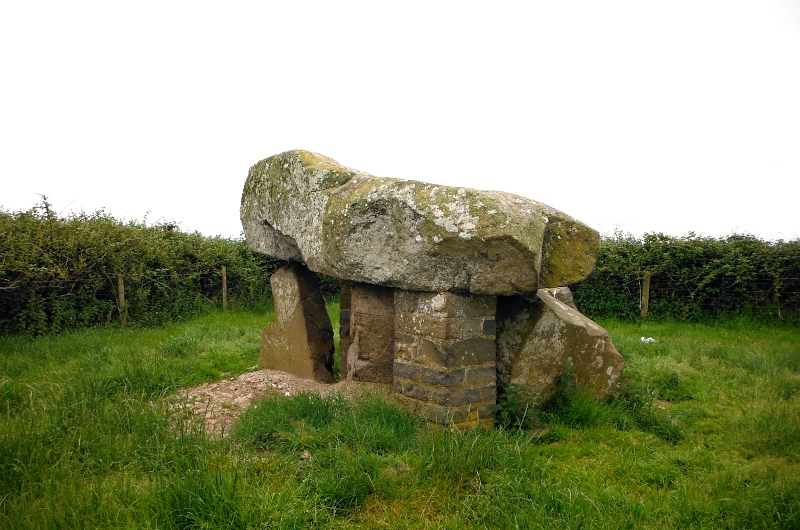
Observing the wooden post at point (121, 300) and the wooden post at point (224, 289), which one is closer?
the wooden post at point (121, 300)

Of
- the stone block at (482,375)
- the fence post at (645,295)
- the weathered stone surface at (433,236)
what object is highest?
the weathered stone surface at (433,236)

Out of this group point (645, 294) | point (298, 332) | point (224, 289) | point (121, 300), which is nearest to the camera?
point (298, 332)

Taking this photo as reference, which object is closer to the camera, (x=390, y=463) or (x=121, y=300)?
(x=390, y=463)

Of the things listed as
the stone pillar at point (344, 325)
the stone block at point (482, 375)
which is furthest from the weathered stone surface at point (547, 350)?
the stone pillar at point (344, 325)

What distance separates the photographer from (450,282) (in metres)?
4.93

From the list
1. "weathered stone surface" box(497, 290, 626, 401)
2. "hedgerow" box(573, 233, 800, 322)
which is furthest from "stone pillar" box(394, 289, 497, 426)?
"hedgerow" box(573, 233, 800, 322)

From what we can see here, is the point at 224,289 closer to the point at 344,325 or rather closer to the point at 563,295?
the point at 344,325

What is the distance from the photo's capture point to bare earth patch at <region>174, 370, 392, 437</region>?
5.40 m

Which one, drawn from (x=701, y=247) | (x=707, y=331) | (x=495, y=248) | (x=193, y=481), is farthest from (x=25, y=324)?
(x=701, y=247)

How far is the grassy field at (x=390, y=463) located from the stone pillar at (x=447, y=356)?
27 centimetres

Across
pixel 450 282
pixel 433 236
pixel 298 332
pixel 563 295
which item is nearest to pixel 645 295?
pixel 563 295

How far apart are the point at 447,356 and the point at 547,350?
132cm

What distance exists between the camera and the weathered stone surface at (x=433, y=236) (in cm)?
478

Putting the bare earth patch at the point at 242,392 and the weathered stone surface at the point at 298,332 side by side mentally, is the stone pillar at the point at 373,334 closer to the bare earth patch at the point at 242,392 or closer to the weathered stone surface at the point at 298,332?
the bare earth patch at the point at 242,392
